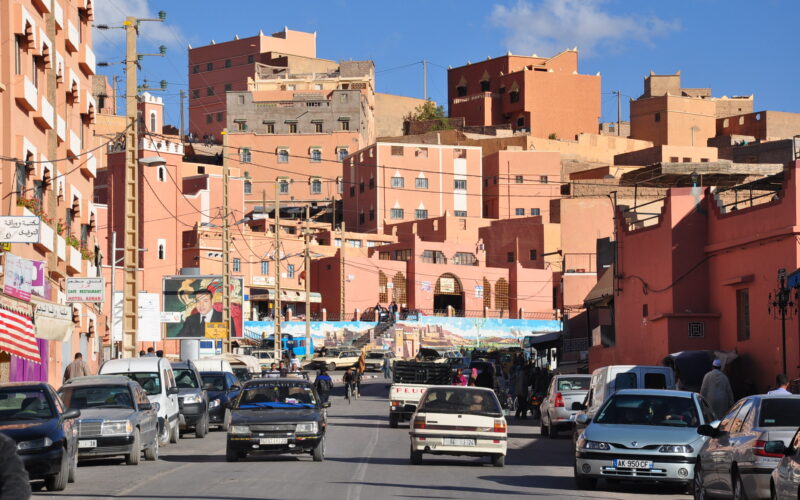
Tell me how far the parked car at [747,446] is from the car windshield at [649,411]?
104 inches

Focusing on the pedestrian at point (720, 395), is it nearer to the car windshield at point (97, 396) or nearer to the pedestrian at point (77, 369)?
the car windshield at point (97, 396)

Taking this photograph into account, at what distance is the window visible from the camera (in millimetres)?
32844

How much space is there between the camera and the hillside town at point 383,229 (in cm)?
3053

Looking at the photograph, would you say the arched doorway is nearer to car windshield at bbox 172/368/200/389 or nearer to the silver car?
car windshield at bbox 172/368/200/389

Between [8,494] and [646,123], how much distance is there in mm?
127757

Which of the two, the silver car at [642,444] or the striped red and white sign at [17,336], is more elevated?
the striped red and white sign at [17,336]

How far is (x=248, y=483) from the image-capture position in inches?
717

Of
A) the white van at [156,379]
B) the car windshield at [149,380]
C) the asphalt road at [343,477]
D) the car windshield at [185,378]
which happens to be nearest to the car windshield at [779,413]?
the asphalt road at [343,477]

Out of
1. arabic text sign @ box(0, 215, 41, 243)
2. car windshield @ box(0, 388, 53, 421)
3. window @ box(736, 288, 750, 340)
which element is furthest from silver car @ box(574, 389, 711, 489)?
window @ box(736, 288, 750, 340)

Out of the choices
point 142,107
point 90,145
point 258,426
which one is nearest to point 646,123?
point 142,107

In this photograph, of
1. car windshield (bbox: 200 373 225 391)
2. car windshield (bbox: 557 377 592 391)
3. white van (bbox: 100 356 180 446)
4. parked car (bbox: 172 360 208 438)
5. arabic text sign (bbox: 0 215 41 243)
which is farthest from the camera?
car windshield (bbox: 200 373 225 391)

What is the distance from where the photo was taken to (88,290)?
30.9 metres

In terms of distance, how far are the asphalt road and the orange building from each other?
326 ft

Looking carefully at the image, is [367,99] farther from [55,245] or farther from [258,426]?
[258,426]
